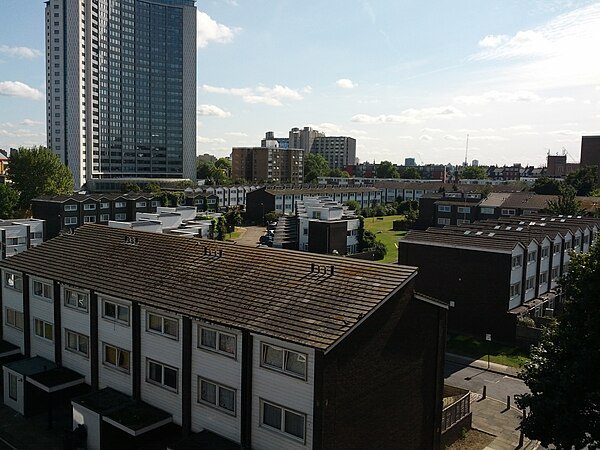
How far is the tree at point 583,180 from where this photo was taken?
121 metres

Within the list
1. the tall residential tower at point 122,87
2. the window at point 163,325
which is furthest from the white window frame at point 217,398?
the tall residential tower at point 122,87

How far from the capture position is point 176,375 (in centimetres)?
2152

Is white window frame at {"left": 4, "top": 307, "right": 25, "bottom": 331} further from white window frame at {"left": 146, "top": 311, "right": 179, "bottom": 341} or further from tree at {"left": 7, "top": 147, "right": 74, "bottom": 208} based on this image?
tree at {"left": 7, "top": 147, "right": 74, "bottom": 208}

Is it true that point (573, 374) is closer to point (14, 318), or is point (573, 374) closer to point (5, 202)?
point (14, 318)

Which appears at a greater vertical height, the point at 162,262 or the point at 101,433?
the point at 162,262

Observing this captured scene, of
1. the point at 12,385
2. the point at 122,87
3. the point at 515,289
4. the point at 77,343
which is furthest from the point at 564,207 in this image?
the point at 122,87

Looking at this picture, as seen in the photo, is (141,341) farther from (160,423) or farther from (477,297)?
(477,297)

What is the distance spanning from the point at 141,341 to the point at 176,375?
2385 millimetres

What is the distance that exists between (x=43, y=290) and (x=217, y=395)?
12.8 meters

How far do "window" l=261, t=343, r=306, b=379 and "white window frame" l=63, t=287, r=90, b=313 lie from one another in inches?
422

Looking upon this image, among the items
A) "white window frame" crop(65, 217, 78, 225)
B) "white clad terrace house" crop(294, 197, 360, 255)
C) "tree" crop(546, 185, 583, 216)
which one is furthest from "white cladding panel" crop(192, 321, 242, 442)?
"tree" crop(546, 185, 583, 216)

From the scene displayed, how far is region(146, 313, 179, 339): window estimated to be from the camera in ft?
70.6

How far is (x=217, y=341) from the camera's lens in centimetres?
1994

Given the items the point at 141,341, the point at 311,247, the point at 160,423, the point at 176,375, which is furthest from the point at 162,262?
the point at 311,247
